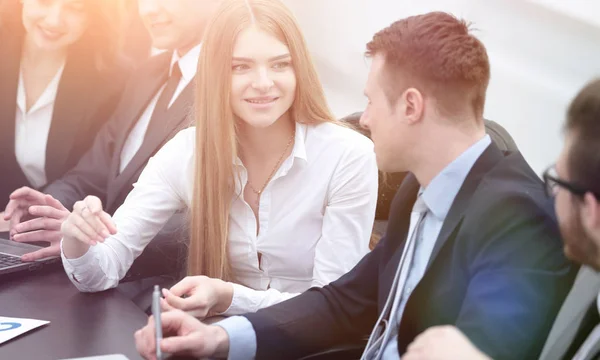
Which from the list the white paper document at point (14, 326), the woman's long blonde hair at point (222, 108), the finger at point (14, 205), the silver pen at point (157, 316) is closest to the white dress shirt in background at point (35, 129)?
the finger at point (14, 205)

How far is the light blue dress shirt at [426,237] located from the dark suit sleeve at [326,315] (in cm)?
4

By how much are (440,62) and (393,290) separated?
0.41m

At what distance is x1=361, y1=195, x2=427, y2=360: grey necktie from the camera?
4.17 ft

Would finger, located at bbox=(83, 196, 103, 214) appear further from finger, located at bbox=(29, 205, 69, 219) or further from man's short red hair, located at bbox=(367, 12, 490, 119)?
man's short red hair, located at bbox=(367, 12, 490, 119)

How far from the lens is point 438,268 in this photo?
1.16 meters

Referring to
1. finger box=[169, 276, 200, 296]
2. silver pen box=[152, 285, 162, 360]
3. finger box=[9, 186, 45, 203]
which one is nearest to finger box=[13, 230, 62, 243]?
finger box=[9, 186, 45, 203]

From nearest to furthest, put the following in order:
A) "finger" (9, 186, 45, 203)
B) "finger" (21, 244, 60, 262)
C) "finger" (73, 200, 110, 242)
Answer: "finger" (73, 200, 110, 242)
"finger" (21, 244, 60, 262)
"finger" (9, 186, 45, 203)

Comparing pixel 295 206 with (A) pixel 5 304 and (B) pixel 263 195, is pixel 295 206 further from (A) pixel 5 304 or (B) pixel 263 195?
(A) pixel 5 304

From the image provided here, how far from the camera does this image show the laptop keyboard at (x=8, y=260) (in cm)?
158

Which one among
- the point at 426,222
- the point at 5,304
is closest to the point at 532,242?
the point at 426,222

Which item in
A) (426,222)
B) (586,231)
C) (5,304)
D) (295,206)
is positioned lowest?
(5,304)

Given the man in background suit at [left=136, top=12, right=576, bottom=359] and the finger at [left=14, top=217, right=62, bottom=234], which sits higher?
the man in background suit at [left=136, top=12, right=576, bottom=359]

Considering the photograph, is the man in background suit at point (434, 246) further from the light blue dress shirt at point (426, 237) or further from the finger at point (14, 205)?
the finger at point (14, 205)

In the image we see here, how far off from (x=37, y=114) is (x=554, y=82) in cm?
190
